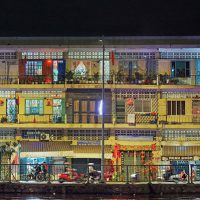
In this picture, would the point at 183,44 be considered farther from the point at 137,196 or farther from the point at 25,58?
the point at 137,196

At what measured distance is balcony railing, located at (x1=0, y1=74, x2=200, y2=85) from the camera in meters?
40.5

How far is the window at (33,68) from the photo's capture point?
1626 inches

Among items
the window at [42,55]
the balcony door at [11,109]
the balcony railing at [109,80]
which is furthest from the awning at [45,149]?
the window at [42,55]

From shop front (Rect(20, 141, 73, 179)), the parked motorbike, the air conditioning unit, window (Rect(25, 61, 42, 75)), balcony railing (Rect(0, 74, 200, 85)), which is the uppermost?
window (Rect(25, 61, 42, 75))

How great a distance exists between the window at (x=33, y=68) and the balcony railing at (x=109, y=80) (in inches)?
17.5

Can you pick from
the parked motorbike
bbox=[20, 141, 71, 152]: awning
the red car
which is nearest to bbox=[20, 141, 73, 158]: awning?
bbox=[20, 141, 71, 152]: awning

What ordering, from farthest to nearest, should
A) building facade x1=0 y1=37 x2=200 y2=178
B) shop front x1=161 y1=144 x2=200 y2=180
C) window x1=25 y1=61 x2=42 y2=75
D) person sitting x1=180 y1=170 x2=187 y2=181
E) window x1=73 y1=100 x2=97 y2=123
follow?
1. window x1=25 y1=61 x2=42 y2=75
2. window x1=73 y1=100 x2=97 y2=123
3. building facade x1=0 y1=37 x2=200 y2=178
4. shop front x1=161 y1=144 x2=200 y2=180
5. person sitting x1=180 y1=170 x2=187 y2=181

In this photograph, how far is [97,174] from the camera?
33.1 m

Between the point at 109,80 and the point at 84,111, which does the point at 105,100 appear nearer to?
the point at 109,80

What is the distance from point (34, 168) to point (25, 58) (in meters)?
9.29

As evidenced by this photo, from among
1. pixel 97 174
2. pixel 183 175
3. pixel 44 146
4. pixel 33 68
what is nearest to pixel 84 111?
pixel 44 146

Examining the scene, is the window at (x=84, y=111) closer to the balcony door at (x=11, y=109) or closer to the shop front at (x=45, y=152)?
the shop front at (x=45, y=152)

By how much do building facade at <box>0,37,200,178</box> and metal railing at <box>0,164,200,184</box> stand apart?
6.42 meters

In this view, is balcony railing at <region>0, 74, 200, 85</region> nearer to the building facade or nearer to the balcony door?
the building facade
